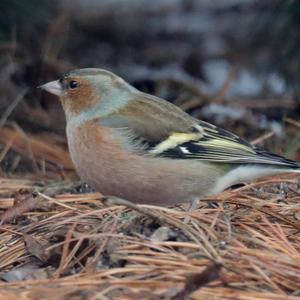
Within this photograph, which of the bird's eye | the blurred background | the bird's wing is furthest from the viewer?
the blurred background

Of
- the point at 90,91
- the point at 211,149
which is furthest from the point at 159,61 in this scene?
the point at 211,149

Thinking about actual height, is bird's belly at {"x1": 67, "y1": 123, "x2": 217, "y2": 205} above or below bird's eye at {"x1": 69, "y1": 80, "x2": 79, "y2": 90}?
below

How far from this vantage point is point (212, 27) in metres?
8.07

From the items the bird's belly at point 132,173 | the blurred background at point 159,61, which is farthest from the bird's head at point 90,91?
the blurred background at point 159,61

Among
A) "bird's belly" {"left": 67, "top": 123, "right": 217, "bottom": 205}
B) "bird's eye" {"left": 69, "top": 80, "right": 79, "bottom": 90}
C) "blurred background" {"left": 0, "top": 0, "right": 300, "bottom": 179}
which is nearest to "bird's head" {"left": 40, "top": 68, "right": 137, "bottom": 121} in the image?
"bird's eye" {"left": 69, "top": 80, "right": 79, "bottom": 90}

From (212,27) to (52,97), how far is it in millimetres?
2204

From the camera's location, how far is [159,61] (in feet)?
24.6

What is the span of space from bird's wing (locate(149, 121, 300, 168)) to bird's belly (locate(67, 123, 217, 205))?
55mm

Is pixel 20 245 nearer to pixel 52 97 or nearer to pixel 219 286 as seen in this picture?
pixel 219 286

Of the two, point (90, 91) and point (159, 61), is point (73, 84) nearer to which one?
point (90, 91)

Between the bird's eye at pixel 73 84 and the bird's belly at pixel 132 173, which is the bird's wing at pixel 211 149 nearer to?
the bird's belly at pixel 132 173

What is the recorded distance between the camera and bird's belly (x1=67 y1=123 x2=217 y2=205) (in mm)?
3842

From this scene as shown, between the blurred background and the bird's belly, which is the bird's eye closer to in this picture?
the bird's belly

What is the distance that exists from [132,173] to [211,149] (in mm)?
471
